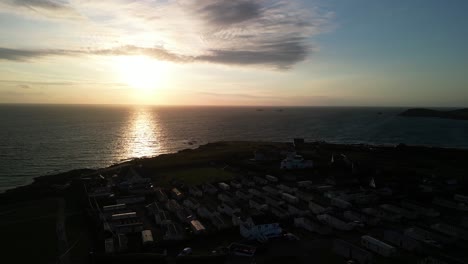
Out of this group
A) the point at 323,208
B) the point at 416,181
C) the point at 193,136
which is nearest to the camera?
the point at 323,208

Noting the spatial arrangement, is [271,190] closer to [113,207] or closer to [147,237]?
[147,237]

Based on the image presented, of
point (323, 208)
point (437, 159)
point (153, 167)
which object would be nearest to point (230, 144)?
point (153, 167)

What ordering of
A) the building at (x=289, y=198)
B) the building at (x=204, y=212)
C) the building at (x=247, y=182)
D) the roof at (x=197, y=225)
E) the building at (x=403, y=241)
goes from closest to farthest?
the building at (x=403, y=241)
the roof at (x=197, y=225)
the building at (x=204, y=212)
the building at (x=289, y=198)
the building at (x=247, y=182)

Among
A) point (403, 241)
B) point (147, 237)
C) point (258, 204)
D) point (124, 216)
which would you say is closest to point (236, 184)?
point (258, 204)

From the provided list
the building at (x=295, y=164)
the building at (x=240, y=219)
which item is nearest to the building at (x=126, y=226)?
the building at (x=240, y=219)

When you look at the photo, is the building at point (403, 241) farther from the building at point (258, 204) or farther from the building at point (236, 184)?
the building at point (236, 184)

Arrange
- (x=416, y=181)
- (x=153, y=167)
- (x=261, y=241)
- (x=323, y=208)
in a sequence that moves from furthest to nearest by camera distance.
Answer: (x=153, y=167) → (x=416, y=181) → (x=323, y=208) → (x=261, y=241)

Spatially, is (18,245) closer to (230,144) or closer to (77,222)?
(77,222)
